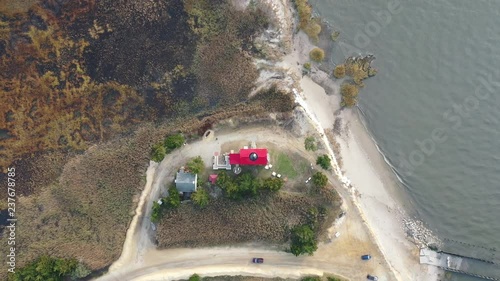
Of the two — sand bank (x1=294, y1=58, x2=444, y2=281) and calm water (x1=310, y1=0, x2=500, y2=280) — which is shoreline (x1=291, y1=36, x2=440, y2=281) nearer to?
sand bank (x1=294, y1=58, x2=444, y2=281)

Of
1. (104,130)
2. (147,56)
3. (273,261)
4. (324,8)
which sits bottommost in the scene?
(273,261)

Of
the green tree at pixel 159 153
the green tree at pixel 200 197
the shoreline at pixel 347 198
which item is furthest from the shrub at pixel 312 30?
the green tree at pixel 200 197

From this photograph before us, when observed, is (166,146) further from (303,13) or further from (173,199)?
(303,13)

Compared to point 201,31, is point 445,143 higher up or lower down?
lower down

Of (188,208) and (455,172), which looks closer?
(188,208)


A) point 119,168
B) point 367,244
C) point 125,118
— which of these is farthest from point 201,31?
point 367,244

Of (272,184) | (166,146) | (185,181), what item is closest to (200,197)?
(185,181)

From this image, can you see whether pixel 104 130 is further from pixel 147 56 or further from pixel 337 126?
pixel 337 126
